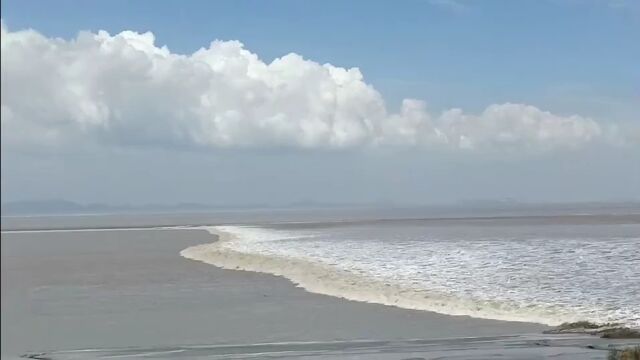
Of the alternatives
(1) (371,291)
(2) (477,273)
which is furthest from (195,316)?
(2) (477,273)

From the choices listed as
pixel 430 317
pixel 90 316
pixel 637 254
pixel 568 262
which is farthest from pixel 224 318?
pixel 637 254

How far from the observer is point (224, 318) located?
26.4 metres

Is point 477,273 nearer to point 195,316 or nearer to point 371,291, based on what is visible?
point 371,291

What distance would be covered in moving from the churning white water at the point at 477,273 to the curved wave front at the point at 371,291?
0.11 ft

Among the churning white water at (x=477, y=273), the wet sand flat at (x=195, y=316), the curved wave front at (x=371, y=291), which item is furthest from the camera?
the churning white water at (x=477, y=273)

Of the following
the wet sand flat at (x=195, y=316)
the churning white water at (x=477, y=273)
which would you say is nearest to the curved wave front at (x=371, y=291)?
the churning white water at (x=477, y=273)

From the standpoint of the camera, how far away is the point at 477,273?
3522cm

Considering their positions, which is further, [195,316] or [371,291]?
[371,291]

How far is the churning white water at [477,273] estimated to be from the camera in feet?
87.3

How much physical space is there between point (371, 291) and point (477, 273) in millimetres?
6009

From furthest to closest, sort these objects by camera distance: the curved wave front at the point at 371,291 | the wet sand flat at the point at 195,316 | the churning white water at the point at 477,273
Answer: the churning white water at the point at 477,273
the curved wave front at the point at 371,291
the wet sand flat at the point at 195,316

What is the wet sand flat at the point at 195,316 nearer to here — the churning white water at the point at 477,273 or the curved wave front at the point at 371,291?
the curved wave front at the point at 371,291

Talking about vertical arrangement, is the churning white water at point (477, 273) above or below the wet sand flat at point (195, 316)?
above

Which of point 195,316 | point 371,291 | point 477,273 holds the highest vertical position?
point 477,273
